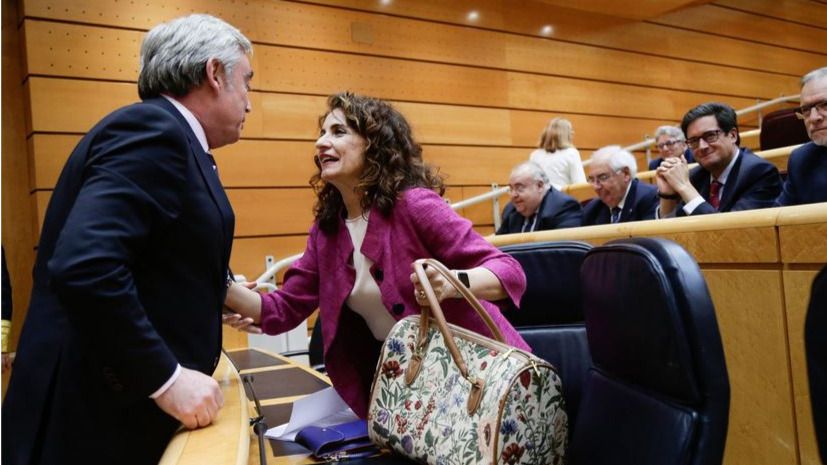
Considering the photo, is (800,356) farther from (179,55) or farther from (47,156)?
(47,156)

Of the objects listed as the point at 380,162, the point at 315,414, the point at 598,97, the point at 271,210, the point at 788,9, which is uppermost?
the point at 788,9

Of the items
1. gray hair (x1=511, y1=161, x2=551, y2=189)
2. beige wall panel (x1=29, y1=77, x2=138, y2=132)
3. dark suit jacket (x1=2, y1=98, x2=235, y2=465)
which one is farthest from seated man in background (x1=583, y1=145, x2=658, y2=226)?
beige wall panel (x1=29, y1=77, x2=138, y2=132)

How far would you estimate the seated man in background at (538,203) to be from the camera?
4.01m

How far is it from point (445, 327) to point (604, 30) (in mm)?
7039

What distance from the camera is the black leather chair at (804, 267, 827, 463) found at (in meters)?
0.69

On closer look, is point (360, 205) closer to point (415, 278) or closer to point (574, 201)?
point (415, 278)

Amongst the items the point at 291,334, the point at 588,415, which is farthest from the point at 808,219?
the point at 291,334

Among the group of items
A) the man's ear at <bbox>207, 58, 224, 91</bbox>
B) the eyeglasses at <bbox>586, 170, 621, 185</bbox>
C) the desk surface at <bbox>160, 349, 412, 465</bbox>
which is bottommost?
the desk surface at <bbox>160, 349, 412, 465</bbox>

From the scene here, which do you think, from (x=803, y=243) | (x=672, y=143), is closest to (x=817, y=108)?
(x=803, y=243)

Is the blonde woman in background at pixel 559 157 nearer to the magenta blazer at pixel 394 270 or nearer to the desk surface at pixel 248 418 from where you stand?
the desk surface at pixel 248 418

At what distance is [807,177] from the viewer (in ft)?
7.66

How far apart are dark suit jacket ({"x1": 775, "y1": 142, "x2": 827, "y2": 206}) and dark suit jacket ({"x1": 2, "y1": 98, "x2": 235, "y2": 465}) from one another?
217cm

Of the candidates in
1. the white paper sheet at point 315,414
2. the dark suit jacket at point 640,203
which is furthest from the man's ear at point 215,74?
the dark suit jacket at point 640,203

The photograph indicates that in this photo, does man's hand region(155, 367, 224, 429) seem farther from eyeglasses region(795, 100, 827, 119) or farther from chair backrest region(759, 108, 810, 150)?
chair backrest region(759, 108, 810, 150)
